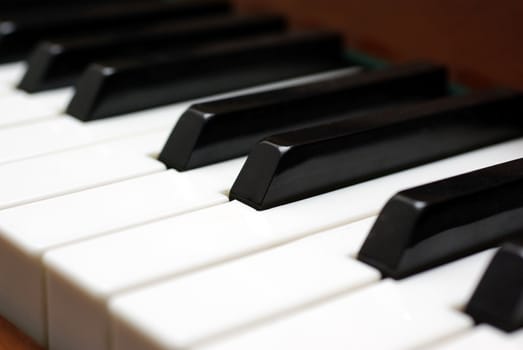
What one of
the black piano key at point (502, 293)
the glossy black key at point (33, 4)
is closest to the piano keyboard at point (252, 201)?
the black piano key at point (502, 293)

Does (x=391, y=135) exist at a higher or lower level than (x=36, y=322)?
higher

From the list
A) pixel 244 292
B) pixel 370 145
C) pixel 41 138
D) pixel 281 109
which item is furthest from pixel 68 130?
pixel 244 292

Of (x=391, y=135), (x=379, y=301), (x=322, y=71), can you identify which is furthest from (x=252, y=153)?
(x=322, y=71)

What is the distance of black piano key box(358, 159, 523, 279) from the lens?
33.9 inches

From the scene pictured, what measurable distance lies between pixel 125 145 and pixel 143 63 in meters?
0.20

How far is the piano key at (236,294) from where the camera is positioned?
755mm

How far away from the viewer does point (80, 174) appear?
42.3 inches

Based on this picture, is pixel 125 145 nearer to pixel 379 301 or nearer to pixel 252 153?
pixel 252 153

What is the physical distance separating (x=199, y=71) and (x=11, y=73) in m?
0.30

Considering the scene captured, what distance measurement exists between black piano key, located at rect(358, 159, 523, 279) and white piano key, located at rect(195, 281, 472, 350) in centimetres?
6

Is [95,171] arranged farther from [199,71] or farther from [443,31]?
[443,31]

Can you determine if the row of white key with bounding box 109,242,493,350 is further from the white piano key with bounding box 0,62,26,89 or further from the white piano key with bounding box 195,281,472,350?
the white piano key with bounding box 0,62,26,89

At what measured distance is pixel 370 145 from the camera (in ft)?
3.55

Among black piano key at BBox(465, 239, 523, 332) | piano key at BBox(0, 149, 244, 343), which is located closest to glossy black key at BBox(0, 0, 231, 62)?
piano key at BBox(0, 149, 244, 343)
